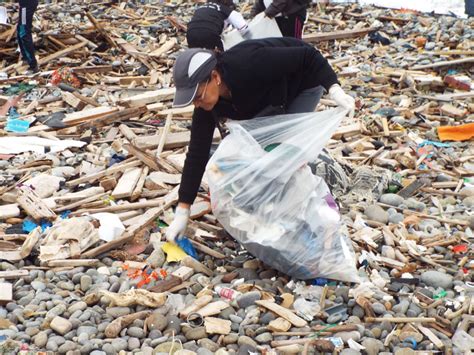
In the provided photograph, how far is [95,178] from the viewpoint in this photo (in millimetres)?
5871

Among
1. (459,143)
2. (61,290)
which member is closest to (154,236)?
(61,290)

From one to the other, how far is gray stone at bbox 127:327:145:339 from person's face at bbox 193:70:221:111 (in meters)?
1.44

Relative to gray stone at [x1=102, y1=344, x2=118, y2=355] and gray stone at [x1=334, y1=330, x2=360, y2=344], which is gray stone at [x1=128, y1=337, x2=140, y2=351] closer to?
gray stone at [x1=102, y1=344, x2=118, y2=355]

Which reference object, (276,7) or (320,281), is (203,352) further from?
(276,7)

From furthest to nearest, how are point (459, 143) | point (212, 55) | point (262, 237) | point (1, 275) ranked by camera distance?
point (459, 143) < point (1, 275) < point (262, 237) < point (212, 55)

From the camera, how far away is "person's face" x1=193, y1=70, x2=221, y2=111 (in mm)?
3666

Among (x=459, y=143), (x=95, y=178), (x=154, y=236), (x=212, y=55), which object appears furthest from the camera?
(x=459, y=143)

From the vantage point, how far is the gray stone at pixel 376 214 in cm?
503

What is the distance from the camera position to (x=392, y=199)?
17.7ft

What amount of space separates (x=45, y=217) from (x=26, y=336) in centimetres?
161

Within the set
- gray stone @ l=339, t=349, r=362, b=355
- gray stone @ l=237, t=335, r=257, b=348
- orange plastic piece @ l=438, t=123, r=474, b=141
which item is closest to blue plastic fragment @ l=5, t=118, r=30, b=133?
gray stone @ l=237, t=335, r=257, b=348

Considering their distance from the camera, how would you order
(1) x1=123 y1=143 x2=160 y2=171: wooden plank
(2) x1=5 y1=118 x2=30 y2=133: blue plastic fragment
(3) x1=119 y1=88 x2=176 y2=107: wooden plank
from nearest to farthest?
(1) x1=123 y1=143 x2=160 y2=171: wooden plank < (2) x1=5 y1=118 x2=30 y2=133: blue plastic fragment < (3) x1=119 y1=88 x2=176 y2=107: wooden plank

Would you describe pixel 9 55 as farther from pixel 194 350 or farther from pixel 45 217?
pixel 194 350

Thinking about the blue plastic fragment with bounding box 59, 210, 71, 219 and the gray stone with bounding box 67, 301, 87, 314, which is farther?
the blue plastic fragment with bounding box 59, 210, 71, 219
